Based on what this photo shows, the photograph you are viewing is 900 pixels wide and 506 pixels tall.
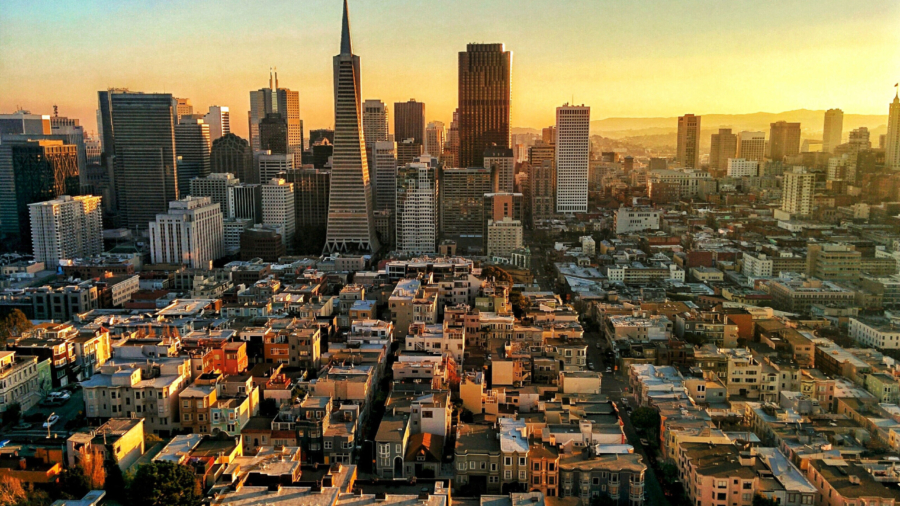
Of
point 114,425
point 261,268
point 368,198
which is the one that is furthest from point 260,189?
point 114,425

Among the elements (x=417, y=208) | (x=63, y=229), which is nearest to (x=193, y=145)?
(x=63, y=229)

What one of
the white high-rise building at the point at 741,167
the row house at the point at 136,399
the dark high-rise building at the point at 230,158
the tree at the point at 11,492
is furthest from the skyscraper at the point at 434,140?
the tree at the point at 11,492

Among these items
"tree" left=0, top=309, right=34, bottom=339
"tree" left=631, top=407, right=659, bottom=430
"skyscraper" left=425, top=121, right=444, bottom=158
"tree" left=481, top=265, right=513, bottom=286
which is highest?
"skyscraper" left=425, top=121, right=444, bottom=158

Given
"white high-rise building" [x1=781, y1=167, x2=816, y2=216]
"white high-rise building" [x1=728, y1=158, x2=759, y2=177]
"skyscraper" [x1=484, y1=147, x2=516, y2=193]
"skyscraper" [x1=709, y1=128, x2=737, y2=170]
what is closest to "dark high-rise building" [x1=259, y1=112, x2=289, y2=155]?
"skyscraper" [x1=484, y1=147, x2=516, y2=193]

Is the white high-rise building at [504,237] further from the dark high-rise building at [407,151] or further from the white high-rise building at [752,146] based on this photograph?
the white high-rise building at [752,146]

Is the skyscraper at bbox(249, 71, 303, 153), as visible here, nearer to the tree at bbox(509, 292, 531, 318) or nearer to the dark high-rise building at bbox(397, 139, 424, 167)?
the dark high-rise building at bbox(397, 139, 424, 167)

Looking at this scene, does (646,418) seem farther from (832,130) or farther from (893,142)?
(832,130)
